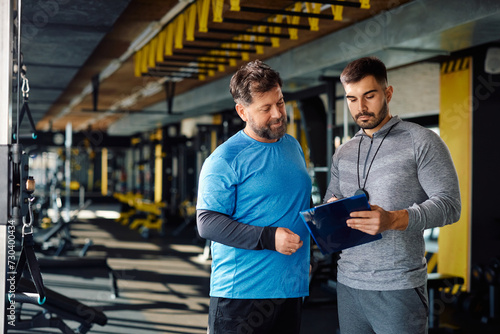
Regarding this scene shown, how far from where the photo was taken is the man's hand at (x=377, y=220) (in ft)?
5.10

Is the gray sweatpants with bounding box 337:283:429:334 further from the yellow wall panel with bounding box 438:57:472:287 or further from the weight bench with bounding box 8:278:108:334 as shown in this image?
the yellow wall panel with bounding box 438:57:472:287

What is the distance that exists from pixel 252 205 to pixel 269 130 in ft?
0.86

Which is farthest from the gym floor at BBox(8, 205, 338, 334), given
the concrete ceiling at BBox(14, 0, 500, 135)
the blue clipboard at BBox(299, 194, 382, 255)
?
the blue clipboard at BBox(299, 194, 382, 255)

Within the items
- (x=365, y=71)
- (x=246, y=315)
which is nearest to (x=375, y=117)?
(x=365, y=71)

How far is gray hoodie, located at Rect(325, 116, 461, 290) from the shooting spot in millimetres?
1640

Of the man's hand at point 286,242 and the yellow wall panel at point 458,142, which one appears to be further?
the yellow wall panel at point 458,142

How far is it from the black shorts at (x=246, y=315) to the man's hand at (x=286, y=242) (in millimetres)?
244

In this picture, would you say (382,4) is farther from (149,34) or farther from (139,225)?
(139,225)

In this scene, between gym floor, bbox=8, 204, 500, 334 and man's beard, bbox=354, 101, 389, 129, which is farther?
gym floor, bbox=8, 204, 500, 334

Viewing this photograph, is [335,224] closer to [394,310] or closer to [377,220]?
[377,220]

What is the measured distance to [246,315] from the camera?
1771 millimetres

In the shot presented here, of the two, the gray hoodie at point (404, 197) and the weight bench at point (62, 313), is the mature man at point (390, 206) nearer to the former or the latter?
the gray hoodie at point (404, 197)

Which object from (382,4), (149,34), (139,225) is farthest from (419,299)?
(139,225)

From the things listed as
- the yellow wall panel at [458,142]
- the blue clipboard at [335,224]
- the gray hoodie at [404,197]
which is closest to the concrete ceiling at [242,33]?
the yellow wall panel at [458,142]
